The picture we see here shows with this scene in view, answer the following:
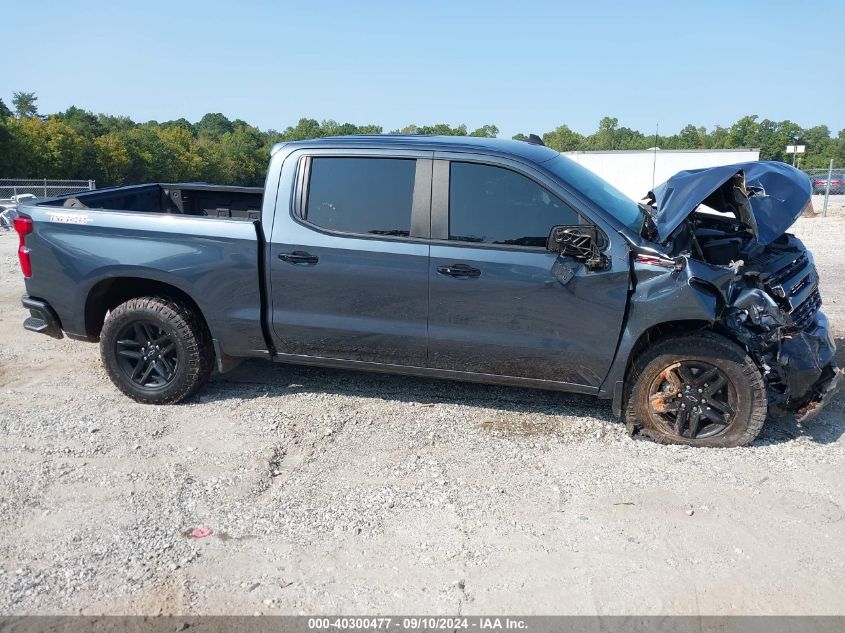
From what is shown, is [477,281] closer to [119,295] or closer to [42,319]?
[119,295]

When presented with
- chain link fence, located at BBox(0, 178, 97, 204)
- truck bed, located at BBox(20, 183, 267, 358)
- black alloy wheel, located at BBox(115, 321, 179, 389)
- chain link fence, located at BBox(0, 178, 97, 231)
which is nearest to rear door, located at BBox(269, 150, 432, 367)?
truck bed, located at BBox(20, 183, 267, 358)

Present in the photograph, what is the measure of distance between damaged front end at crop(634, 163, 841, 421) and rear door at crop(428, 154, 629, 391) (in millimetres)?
422

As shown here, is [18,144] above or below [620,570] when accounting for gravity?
above

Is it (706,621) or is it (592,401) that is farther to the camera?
(592,401)

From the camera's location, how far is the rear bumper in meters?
5.23

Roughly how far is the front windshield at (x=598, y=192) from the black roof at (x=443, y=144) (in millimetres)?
117

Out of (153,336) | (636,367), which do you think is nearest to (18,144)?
(153,336)

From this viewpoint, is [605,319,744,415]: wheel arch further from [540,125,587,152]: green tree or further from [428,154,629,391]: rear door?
[540,125,587,152]: green tree

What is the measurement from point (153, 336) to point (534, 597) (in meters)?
3.43

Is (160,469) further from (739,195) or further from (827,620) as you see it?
(739,195)

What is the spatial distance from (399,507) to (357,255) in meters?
1.68

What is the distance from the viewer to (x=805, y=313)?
4.60 meters

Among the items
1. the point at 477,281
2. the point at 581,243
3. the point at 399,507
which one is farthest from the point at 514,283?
the point at 399,507

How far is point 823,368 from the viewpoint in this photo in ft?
14.7
